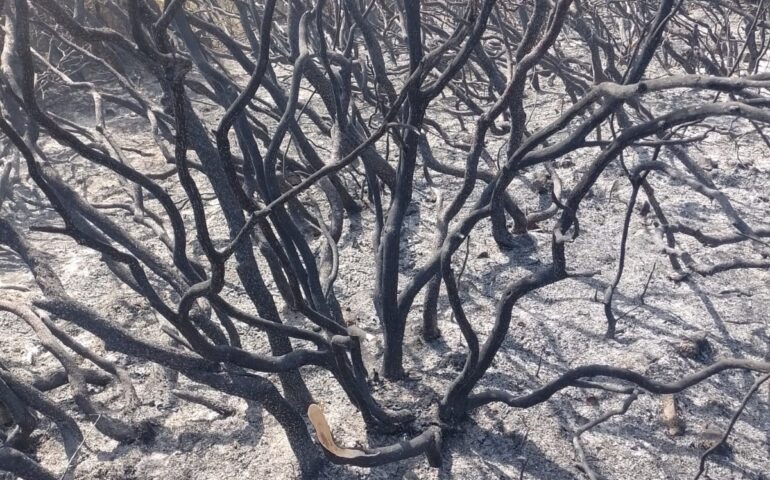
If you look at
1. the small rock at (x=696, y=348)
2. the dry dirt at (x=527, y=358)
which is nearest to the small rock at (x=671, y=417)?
the dry dirt at (x=527, y=358)

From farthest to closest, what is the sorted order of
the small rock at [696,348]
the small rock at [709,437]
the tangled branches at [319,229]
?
the small rock at [696,348] < the small rock at [709,437] < the tangled branches at [319,229]

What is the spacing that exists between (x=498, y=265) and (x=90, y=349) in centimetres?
123

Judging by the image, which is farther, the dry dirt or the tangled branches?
the dry dirt

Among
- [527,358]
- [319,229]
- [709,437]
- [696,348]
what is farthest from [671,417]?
[319,229]

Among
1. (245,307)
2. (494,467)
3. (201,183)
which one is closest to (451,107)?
(201,183)

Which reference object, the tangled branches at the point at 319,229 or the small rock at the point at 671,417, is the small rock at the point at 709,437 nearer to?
the small rock at the point at 671,417

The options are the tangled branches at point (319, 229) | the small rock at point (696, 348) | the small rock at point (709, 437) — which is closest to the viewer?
the tangled branches at point (319, 229)

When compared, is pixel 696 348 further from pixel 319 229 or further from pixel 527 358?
pixel 319 229

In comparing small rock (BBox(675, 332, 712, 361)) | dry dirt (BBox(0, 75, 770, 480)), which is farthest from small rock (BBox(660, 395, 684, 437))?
small rock (BBox(675, 332, 712, 361))

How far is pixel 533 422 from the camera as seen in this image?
1724mm

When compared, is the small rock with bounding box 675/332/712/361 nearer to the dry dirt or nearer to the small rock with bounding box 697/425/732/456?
the dry dirt

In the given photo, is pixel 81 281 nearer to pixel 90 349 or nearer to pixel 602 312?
pixel 90 349

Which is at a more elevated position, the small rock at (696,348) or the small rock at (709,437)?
the small rock at (696,348)

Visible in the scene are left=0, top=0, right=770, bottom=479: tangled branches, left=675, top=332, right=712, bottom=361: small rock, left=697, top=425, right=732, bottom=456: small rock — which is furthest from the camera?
left=675, top=332, right=712, bottom=361: small rock
